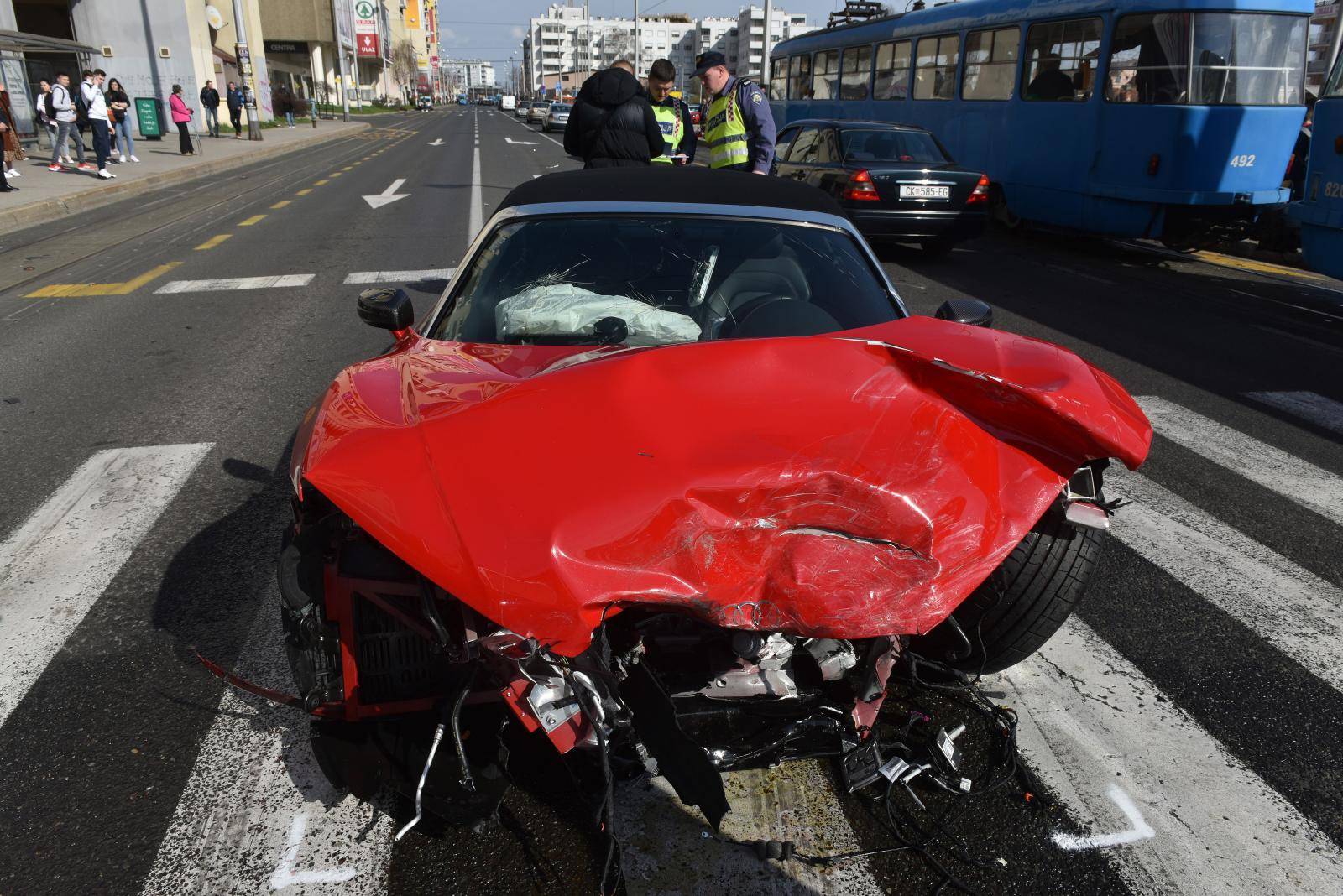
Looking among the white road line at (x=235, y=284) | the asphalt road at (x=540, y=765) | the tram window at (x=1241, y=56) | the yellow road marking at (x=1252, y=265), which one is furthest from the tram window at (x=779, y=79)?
the asphalt road at (x=540, y=765)

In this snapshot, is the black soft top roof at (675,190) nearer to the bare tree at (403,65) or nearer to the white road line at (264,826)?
the white road line at (264,826)

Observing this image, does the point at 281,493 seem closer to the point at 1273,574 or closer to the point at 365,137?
the point at 1273,574

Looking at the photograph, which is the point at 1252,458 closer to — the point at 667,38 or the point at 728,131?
the point at 728,131

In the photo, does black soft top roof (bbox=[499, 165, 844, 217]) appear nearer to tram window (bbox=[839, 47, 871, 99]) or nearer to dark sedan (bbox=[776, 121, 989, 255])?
dark sedan (bbox=[776, 121, 989, 255])

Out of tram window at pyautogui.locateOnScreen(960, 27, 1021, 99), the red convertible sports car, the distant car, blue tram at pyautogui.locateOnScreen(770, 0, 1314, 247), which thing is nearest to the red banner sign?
the distant car

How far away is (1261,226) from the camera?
11914 mm

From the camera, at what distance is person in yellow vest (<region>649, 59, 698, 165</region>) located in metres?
7.72

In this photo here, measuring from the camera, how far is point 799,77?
20203mm

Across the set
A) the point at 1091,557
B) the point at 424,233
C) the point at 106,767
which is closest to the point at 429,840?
the point at 106,767

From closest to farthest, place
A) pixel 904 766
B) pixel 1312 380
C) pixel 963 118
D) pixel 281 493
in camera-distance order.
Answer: pixel 904 766 < pixel 281 493 < pixel 1312 380 < pixel 963 118

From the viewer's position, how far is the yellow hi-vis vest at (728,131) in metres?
7.95

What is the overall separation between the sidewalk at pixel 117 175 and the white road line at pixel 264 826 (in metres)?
13.3

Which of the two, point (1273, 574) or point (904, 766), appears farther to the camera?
point (1273, 574)

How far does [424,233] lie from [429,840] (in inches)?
433
